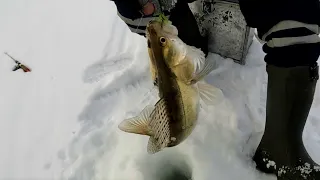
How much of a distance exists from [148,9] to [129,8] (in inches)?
2.6

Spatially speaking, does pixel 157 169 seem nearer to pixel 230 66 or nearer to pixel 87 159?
pixel 87 159

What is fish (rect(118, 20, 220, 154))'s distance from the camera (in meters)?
0.98

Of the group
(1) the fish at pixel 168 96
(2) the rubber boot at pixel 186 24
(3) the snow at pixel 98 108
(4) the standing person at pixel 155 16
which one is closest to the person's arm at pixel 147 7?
(4) the standing person at pixel 155 16

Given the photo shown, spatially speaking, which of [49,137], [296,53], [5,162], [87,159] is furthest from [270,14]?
[5,162]

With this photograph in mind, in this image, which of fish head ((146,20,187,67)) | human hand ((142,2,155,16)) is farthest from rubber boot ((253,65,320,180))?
human hand ((142,2,155,16))

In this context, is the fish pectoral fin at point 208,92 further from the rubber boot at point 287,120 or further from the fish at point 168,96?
Answer: the rubber boot at point 287,120

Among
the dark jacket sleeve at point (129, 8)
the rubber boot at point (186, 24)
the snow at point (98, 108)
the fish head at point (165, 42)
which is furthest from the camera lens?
the rubber boot at point (186, 24)

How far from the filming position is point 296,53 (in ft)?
3.51

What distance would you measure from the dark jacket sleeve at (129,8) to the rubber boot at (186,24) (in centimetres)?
21

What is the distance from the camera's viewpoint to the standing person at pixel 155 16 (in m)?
1.32

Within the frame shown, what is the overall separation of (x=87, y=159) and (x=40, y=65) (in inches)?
27.7

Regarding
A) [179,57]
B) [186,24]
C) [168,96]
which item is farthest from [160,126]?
[186,24]

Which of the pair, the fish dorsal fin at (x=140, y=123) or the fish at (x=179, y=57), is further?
the fish dorsal fin at (x=140, y=123)

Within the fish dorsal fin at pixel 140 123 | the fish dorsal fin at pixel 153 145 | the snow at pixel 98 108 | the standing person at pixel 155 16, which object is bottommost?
the snow at pixel 98 108
